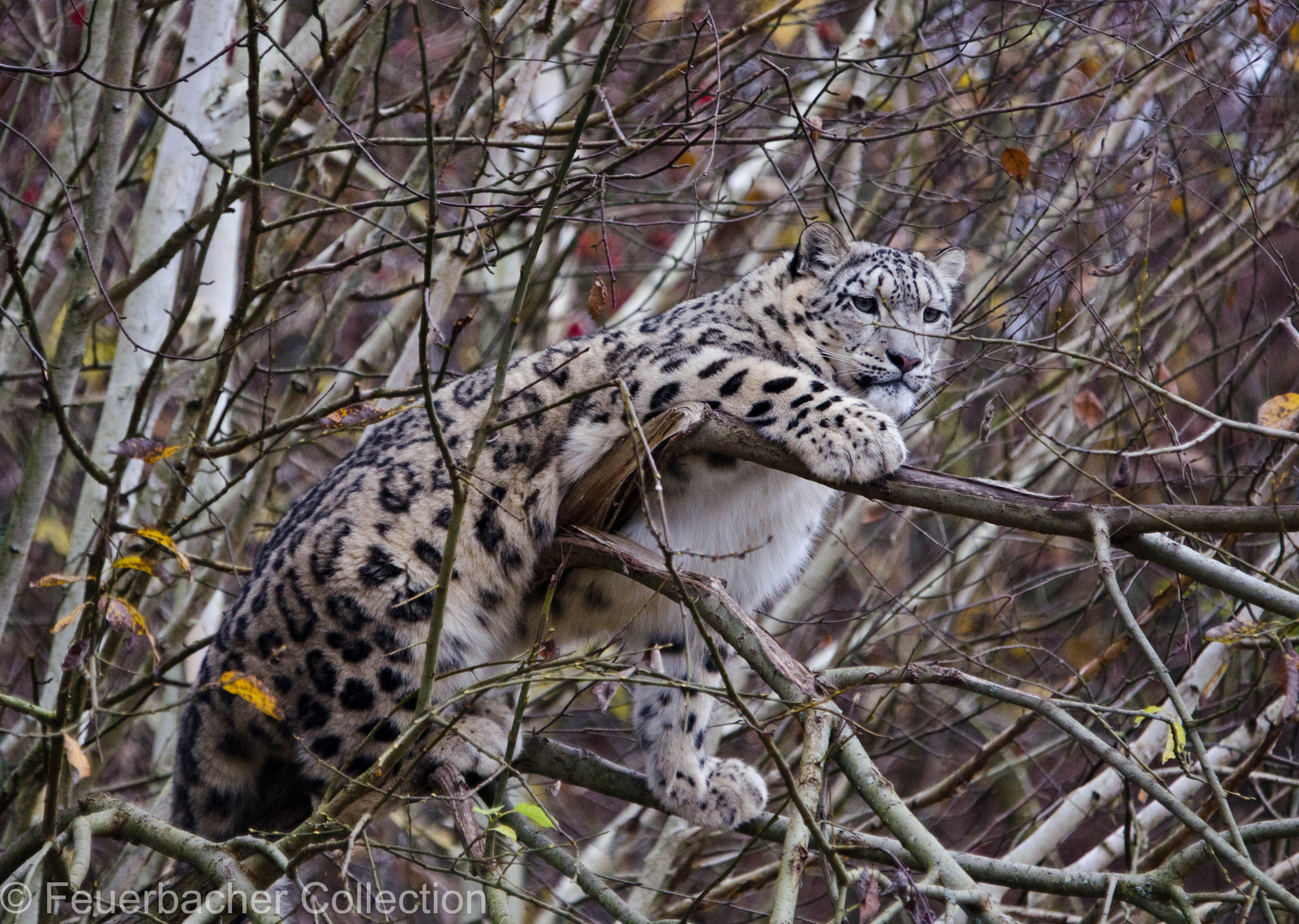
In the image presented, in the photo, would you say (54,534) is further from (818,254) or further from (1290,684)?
(1290,684)

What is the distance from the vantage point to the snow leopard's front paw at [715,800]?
5.54 metres

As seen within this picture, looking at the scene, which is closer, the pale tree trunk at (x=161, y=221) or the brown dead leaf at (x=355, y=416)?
the brown dead leaf at (x=355, y=416)

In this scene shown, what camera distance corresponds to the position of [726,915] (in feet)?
33.4

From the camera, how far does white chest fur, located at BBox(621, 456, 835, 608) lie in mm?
5242

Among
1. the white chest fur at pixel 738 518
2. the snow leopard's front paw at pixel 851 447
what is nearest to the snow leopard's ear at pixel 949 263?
Answer: the white chest fur at pixel 738 518

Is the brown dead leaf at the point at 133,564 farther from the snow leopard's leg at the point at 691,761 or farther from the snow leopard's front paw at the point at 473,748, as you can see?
the snow leopard's leg at the point at 691,761

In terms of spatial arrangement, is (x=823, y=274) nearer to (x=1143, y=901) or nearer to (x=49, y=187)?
(x=1143, y=901)

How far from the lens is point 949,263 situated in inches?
259

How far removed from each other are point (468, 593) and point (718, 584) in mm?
1443

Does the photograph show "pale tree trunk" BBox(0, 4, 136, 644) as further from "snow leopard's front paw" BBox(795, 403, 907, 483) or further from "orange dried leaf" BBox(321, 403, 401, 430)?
"snow leopard's front paw" BBox(795, 403, 907, 483)

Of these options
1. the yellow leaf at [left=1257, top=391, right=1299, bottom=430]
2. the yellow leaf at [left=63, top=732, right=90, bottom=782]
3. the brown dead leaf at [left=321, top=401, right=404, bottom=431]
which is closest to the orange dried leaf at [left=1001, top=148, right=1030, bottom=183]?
the yellow leaf at [left=1257, top=391, right=1299, bottom=430]

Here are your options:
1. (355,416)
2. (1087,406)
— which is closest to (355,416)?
(355,416)

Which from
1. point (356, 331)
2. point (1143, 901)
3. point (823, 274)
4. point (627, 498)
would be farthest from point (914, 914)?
point (356, 331)

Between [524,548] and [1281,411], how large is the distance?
10.0 ft
